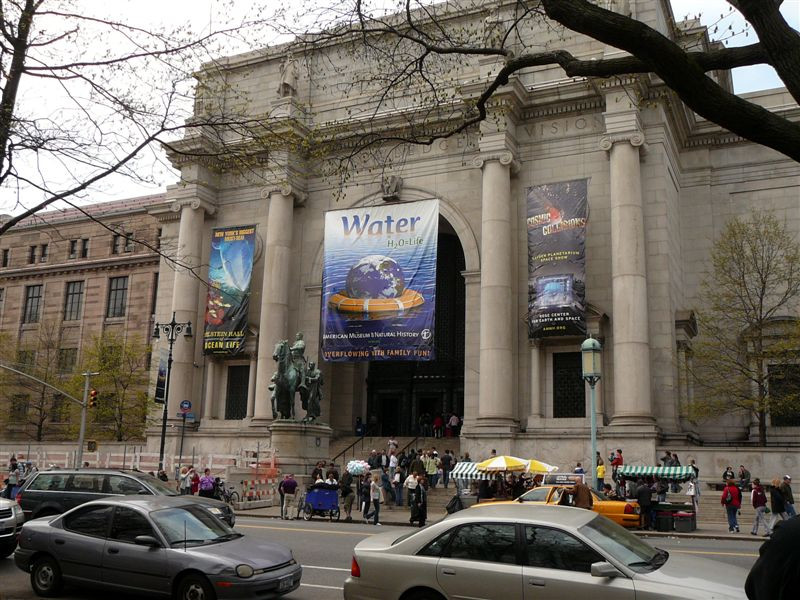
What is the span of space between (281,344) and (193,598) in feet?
74.0

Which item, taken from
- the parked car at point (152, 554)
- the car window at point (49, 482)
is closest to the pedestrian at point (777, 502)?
the parked car at point (152, 554)

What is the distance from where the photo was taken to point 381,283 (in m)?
35.3

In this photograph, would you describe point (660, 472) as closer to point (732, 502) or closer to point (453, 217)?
point (732, 502)

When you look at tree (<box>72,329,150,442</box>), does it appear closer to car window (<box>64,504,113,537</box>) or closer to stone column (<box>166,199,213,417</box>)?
stone column (<box>166,199,213,417</box>)

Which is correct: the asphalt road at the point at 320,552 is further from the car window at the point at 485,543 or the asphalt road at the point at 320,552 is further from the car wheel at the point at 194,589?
the car window at the point at 485,543

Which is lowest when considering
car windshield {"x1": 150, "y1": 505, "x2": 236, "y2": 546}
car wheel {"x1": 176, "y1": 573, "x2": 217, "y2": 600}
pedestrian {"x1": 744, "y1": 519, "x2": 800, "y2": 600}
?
car wheel {"x1": 176, "y1": 573, "x2": 217, "y2": 600}

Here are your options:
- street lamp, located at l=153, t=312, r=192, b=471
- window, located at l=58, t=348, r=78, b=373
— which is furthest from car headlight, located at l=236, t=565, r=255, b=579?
window, located at l=58, t=348, r=78, b=373

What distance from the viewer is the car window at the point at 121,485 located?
15.5m

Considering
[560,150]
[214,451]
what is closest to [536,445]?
[560,150]

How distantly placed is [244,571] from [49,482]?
28.1ft

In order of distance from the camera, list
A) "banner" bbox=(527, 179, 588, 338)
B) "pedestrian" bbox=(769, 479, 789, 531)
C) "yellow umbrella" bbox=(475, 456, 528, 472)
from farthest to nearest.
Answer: "banner" bbox=(527, 179, 588, 338), "yellow umbrella" bbox=(475, 456, 528, 472), "pedestrian" bbox=(769, 479, 789, 531)

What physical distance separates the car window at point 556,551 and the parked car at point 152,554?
140 inches

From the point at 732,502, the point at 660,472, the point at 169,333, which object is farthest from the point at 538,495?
the point at 169,333

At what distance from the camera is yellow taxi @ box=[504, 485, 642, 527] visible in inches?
726
